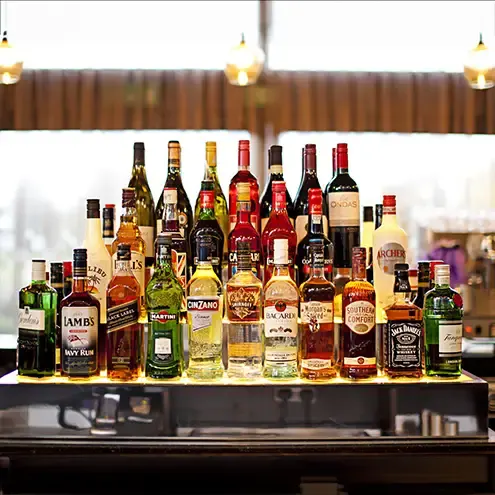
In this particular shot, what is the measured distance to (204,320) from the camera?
1.53m

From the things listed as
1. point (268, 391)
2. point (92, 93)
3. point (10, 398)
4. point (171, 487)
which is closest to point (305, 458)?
point (268, 391)

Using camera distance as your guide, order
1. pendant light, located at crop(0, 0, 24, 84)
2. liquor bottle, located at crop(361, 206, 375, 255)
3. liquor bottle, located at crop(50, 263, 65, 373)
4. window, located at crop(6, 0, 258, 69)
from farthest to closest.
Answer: window, located at crop(6, 0, 258, 69) → pendant light, located at crop(0, 0, 24, 84) → liquor bottle, located at crop(361, 206, 375, 255) → liquor bottle, located at crop(50, 263, 65, 373)

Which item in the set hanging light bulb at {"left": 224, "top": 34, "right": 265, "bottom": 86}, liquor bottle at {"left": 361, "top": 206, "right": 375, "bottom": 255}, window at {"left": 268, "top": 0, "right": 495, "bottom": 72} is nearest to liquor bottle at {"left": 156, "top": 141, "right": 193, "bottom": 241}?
liquor bottle at {"left": 361, "top": 206, "right": 375, "bottom": 255}

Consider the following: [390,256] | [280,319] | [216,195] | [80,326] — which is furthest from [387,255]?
[80,326]

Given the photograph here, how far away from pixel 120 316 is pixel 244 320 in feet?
0.82

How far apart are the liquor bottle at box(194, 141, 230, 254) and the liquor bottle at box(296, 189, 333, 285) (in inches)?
7.1

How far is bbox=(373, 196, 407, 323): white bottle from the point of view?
171cm

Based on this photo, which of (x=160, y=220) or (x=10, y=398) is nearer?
(x=10, y=398)

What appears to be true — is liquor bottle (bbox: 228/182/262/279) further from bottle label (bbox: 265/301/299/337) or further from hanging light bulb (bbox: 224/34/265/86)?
hanging light bulb (bbox: 224/34/265/86)

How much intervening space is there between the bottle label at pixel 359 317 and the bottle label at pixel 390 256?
0.19m

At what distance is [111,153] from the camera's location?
16.4 feet

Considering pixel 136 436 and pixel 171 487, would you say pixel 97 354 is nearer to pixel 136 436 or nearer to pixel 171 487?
pixel 136 436

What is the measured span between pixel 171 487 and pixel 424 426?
51 cm

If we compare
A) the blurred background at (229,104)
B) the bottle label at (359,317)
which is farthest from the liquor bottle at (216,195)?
the blurred background at (229,104)
